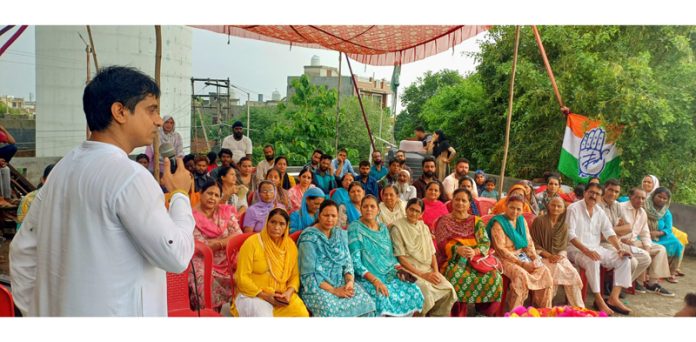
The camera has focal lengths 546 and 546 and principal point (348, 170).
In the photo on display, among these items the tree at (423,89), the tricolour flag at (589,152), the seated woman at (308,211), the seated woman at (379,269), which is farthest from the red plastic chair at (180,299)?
the tree at (423,89)

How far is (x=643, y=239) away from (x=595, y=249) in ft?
2.82

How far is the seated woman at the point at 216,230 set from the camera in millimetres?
3945

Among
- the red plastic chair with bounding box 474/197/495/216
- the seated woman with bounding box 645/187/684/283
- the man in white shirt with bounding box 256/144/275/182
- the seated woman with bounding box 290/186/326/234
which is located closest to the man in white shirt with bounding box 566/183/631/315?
the seated woman with bounding box 645/187/684/283

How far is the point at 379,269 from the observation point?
3.97 meters

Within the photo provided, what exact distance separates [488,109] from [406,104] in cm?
1474

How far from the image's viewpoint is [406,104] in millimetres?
27234

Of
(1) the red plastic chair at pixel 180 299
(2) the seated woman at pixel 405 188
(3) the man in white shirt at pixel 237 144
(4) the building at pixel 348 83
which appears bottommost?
(1) the red plastic chair at pixel 180 299

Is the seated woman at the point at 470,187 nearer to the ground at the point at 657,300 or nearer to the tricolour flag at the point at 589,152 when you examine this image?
the ground at the point at 657,300

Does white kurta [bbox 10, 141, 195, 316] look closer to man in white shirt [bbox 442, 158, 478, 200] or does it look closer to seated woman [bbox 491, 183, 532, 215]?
seated woman [bbox 491, 183, 532, 215]

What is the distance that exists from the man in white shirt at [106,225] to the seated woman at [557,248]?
371cm

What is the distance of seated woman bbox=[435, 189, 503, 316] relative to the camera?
13.5ft

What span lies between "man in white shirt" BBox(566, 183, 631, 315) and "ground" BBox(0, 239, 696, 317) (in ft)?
0.50

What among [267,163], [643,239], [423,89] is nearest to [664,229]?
[643,239]
